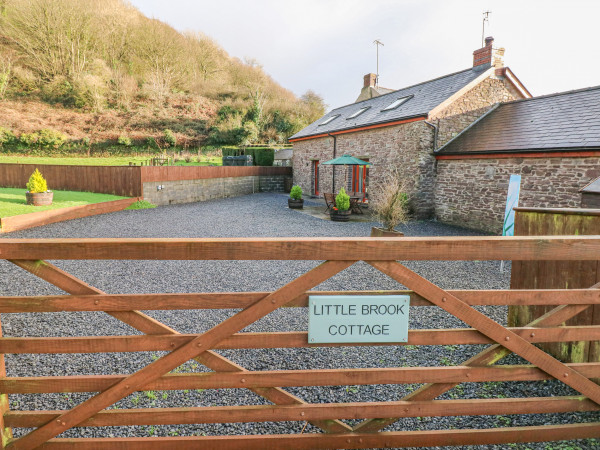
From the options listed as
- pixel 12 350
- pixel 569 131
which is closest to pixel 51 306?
pixel 12 350

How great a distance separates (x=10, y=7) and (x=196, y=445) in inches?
2076

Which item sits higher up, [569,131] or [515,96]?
[515,96]

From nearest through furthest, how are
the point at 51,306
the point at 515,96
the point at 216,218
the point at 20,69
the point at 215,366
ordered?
the point at 51,306, the point at 215,366, the point at 216,218, the point at 515,96, the point at 20,69

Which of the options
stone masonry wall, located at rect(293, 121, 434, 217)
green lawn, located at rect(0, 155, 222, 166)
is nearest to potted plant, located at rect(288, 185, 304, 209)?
stone masonry wall, located at rect(293, 121, 434, 217)

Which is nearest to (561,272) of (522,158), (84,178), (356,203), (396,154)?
(522,158)

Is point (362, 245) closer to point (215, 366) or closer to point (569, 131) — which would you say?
point (215, 366)

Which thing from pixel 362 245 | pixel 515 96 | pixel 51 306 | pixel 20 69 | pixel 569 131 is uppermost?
pixel 20 69

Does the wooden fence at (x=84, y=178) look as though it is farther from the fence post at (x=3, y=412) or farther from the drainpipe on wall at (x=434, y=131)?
the fence post at (x=3, y=412)

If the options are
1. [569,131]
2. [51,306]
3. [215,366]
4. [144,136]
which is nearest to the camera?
[51,306]

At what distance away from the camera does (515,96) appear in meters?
14.6

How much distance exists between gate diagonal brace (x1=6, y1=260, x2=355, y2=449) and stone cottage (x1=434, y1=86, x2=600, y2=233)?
33.1 ft

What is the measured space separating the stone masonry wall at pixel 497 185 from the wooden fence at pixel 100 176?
11651 mm

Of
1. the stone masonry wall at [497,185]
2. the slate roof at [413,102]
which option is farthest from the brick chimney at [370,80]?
the stone masonry wall at [497,185]

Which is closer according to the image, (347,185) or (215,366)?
(215,366)
